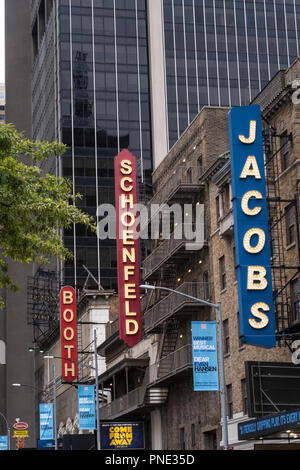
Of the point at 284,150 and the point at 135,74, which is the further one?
the point at 135,74

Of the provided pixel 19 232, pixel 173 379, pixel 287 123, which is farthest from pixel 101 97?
pixel 19 232

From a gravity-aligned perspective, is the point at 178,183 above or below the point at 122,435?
above

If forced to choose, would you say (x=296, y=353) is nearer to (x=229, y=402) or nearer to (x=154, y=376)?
(x=229, y=402)

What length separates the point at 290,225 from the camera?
40000mm

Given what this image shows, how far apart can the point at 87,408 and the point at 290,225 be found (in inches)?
890

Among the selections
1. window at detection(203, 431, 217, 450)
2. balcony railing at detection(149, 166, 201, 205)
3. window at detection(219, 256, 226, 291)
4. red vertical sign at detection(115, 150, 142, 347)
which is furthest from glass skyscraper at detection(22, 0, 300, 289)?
window at detection(219, 256, 226, 291)

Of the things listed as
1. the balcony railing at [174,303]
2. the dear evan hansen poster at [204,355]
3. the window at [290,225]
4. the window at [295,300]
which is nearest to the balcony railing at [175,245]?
the balcony railing at [174,303]

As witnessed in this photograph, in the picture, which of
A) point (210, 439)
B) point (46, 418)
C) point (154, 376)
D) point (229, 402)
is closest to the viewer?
point (229, 402)

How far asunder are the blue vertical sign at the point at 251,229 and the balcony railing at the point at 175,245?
39.4ft

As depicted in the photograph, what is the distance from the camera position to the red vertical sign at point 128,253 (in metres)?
58.0

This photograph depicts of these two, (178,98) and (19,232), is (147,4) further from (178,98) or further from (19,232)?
(19,232)

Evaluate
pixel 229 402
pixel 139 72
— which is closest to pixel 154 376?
pixel 229 402

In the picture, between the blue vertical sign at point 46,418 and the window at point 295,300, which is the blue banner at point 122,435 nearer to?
the blue vertical sign at point 46,418
